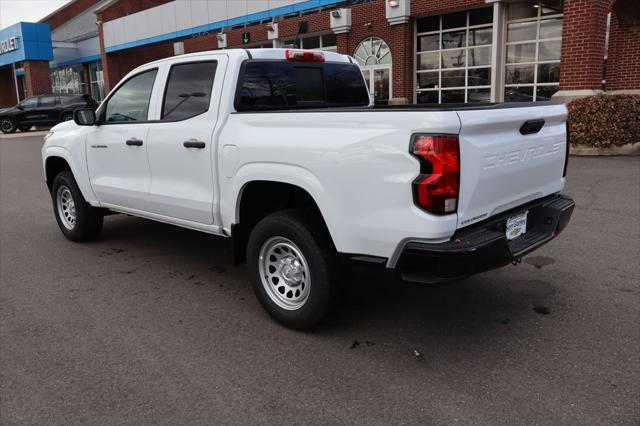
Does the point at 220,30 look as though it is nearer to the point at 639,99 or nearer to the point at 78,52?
the point at 78,52

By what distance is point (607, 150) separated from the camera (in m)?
12.1

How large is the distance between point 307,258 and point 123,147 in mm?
2552

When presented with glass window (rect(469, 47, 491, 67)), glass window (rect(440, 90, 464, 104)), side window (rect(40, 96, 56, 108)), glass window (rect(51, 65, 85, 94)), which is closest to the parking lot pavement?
glass window (rect(469, 47, 491, 67))

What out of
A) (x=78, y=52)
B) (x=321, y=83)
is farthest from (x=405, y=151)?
(x=78, y=52)

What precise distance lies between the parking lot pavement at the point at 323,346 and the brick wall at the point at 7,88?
49.3m

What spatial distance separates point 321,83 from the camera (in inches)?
198

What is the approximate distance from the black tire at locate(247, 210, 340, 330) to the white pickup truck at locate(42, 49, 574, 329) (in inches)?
0.4

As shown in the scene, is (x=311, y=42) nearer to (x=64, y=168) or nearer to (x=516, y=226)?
(x=64, y=168)

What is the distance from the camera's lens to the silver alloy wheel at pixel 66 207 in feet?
21.3

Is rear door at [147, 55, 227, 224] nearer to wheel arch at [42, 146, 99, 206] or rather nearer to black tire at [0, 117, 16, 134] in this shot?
wheel arch at [42, 146, 99, 206]

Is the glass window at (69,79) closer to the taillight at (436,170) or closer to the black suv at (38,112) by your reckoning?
the black suv at (38,112)

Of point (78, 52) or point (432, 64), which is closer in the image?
point (432, 64)

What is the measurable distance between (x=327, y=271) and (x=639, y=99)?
1127 centimetres

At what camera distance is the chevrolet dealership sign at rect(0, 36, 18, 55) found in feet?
120
